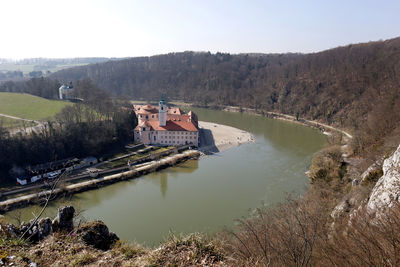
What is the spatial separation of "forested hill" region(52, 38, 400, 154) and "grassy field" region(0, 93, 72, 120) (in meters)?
28.1

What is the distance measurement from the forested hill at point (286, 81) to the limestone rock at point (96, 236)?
18.4 m

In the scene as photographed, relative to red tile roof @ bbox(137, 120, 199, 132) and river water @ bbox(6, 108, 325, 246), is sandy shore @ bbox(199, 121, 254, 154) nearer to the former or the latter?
river water @ bbox(6, 108, 325, 246)

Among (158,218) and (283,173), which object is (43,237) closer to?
(158,218)

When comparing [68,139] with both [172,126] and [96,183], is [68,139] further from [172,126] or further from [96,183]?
[172,126]

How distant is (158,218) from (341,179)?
9293 millimetres

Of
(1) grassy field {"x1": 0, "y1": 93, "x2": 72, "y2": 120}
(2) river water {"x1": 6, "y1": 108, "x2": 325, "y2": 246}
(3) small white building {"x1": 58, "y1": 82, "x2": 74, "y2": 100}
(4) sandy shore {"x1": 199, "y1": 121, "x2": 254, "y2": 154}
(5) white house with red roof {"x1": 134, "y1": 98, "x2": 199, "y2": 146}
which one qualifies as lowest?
(2) river water {"x1": 6, "y1": 108, "x2": 325, "y2": 246}

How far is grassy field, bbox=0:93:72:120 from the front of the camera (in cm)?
2539

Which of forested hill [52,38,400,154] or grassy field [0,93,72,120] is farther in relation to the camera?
forested hill [52,38,400,154]

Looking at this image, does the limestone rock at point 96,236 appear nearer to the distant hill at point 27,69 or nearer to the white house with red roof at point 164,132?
the white house with red roof at point 164,132

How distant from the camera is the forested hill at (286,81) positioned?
109 feet

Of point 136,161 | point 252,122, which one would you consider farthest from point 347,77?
point 136,161

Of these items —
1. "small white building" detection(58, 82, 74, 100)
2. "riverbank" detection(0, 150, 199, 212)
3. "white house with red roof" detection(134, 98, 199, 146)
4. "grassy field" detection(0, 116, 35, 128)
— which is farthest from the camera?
"small white building" detection(58, 82, 74, 100)

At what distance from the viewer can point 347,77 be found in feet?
136

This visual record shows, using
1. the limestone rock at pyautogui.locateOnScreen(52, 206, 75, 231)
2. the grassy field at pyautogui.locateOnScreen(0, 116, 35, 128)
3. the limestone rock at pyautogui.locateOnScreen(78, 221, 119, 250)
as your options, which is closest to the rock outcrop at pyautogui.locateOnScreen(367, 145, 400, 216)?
the limestone rock at pyautogui.locateOnScreen(78, 221, 119, 250)
